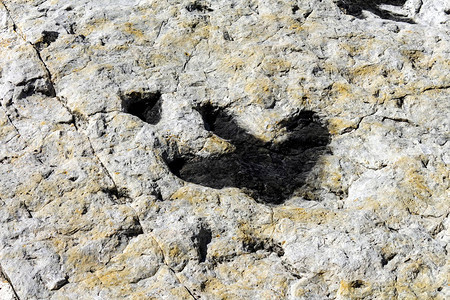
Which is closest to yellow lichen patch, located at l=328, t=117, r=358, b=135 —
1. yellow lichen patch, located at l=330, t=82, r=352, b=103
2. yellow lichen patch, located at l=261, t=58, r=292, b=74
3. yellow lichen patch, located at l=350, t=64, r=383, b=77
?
yellow lichen patch, located at l=330, t=82, r=352, b=103

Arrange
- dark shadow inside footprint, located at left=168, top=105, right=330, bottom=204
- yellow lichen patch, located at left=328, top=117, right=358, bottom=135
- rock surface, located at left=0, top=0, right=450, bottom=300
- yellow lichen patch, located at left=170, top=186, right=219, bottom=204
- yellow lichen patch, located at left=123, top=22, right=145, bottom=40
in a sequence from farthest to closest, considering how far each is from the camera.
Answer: yellow lichen patch, located at left=123, top=22, right=145, bottom=40 < yellow lichen patch, located at left=328, top=117, right=358, bottom=135 < dark shadow inside footprint, located at left=168, top=105, right=330, bottom=204 < yellow lichen patch, located at left=170, top=186, right=219, bottom=204 < rock surface, located at left=0, top=0, right=450, bottom=300

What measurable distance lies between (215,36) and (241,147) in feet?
7.98

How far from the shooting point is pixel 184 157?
7.22 meters

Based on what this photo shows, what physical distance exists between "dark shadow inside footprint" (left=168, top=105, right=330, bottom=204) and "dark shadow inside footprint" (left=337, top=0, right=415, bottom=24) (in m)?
3.12

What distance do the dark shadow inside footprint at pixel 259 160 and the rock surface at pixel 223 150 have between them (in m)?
0.02

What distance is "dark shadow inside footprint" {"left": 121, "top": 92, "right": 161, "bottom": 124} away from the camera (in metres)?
7.77

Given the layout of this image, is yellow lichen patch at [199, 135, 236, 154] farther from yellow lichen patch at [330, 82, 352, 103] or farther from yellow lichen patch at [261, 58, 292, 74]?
yellow lichen patch at [330, 82, 352, 103]

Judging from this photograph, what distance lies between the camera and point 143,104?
7941mm

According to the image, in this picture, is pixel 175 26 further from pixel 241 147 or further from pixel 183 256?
pixel 183 256

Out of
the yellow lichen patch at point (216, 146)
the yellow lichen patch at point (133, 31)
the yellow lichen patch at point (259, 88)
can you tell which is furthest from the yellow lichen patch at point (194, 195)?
the yellow lichen patch at point (133, 31)

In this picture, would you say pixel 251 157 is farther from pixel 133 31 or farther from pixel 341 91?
pixel 133 31

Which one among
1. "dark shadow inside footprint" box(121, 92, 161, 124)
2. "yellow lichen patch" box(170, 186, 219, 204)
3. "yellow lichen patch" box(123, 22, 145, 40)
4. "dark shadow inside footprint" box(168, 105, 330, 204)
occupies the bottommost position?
"dark shadow inside footprint" box(168, 105, 330, 204)

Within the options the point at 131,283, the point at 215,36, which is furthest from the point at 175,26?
the point at 131,283

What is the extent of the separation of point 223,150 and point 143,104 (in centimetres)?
161
